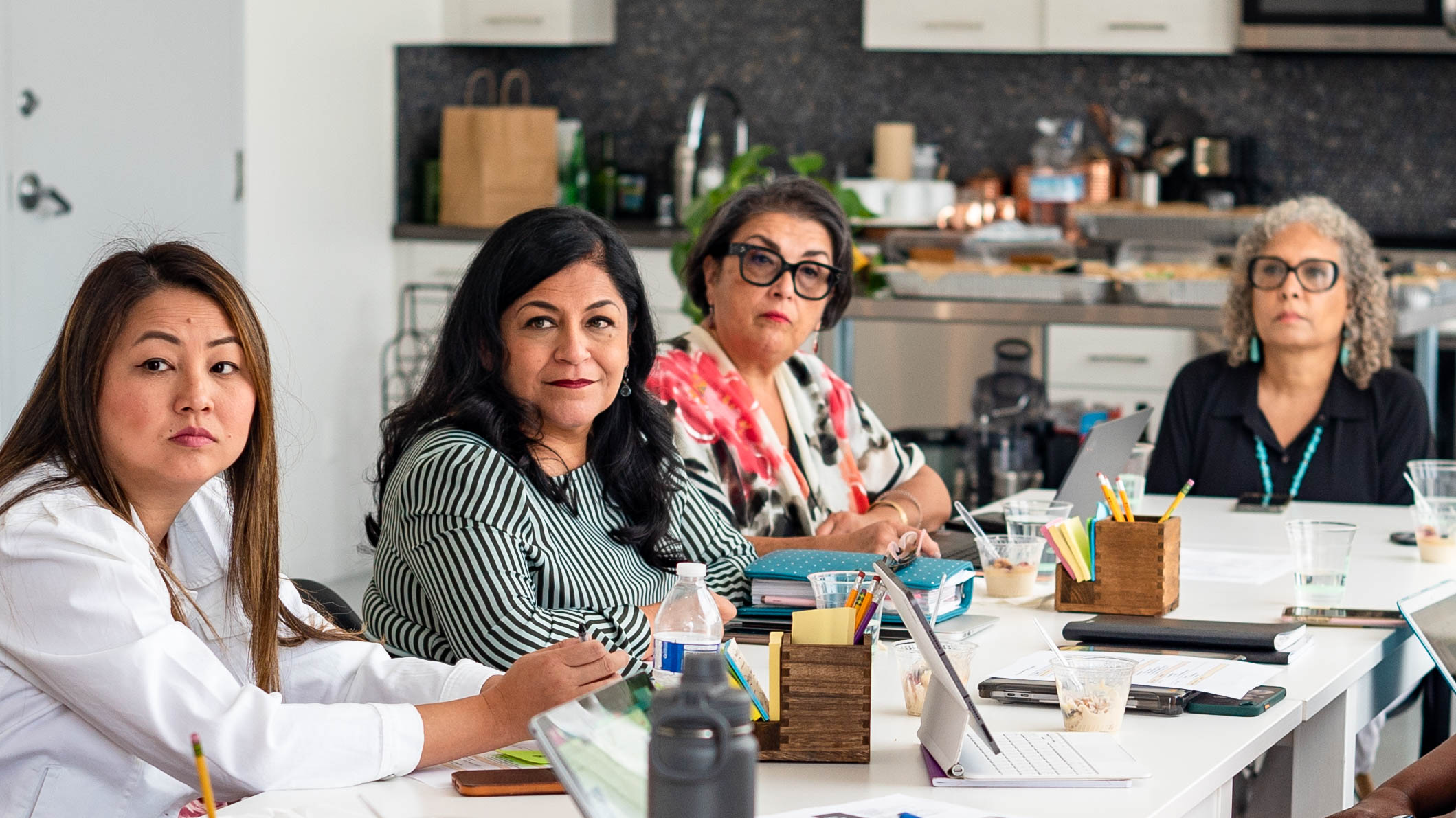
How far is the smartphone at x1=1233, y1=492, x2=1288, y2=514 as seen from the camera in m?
2.96

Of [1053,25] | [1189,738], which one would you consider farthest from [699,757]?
[1053,25]

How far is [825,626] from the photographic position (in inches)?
60.3

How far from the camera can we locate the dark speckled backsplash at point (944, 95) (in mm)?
5043

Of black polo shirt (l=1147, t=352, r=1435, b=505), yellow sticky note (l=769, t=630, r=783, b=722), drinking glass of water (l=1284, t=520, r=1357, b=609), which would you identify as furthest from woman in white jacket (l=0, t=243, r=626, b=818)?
black polo shirt (l=1147, t=352, r=1435, b=505)

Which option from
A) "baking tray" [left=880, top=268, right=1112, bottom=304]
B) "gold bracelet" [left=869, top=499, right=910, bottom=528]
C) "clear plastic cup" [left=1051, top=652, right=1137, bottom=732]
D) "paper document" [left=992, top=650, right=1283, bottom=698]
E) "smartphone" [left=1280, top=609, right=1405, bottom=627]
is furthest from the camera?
"baking tray" [left=880, top=268, right=1112, bottom=304]

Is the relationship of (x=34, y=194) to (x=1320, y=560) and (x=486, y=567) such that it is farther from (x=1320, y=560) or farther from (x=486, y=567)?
A: (x=1320, y=560)

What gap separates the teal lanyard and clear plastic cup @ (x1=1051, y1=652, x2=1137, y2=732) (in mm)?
1579

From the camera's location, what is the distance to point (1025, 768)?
4.74 feet

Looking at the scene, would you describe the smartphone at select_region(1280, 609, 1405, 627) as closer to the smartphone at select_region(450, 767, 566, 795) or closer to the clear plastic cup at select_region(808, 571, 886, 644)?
the clear plastic cup at select_region(808, 571, 886, 644)

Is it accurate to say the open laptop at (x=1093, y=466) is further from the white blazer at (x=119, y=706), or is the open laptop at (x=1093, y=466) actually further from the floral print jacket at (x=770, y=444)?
the white blazer at (x=119, y=706)

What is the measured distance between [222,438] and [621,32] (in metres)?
4.41

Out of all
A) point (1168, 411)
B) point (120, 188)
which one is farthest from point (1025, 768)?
point (120, 188)

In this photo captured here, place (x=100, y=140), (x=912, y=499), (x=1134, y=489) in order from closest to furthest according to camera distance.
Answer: (x=1134, y=489) → (x=912, y=499) → (x=100, y=140)

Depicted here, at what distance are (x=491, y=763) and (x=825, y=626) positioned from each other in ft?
1.10
